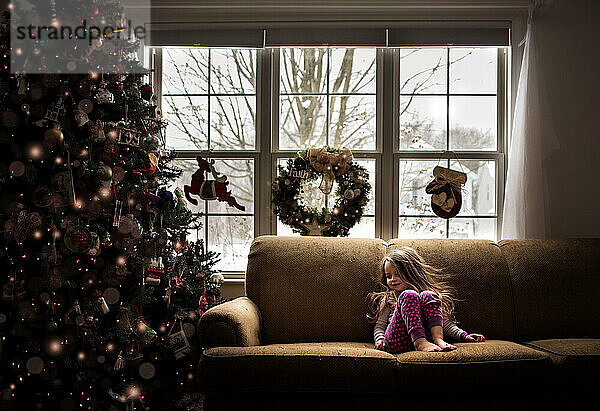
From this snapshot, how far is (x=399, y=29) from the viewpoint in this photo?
3676 mm

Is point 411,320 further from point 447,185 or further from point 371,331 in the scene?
point 447,185

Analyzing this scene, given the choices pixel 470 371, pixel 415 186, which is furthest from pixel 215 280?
pixel 470 371

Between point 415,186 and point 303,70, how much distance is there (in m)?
1.08

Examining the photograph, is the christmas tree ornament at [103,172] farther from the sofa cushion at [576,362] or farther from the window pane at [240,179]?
the sofa cushion at [576,362]

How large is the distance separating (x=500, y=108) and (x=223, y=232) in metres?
2.01

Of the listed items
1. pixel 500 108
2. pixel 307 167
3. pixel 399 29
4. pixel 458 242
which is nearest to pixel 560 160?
pixel 500 108

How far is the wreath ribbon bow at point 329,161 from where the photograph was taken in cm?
349

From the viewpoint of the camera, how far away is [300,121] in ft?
12.5

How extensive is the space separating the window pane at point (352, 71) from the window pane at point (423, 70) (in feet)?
0.66

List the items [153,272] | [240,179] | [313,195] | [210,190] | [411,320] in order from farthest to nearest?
[240,179] < [313,195] < [210,190] < [153,272] < [411,320]

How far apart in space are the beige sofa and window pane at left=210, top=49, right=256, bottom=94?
1.21 metres

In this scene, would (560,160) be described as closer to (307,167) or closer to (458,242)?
(458,242)

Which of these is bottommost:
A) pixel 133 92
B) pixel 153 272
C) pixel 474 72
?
pixel 153 272

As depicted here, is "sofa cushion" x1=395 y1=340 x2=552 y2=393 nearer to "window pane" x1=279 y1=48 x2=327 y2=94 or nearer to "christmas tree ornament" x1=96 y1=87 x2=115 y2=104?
"christmas tree ornament" x1=96 y1=87 x2=115 y2=104
